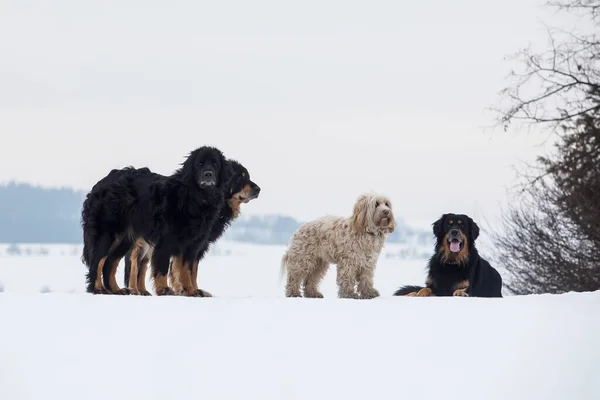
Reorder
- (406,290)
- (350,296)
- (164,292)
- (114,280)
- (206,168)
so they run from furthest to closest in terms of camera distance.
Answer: (406,290) → (350,296) → (114,280) → (206,168) → (164,292)

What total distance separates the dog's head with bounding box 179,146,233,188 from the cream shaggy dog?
1.71 meters

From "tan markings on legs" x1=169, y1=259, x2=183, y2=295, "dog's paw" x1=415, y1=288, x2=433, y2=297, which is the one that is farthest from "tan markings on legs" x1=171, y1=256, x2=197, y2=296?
"dog's paw" x1=415, y1=288, x2=433, y2=297

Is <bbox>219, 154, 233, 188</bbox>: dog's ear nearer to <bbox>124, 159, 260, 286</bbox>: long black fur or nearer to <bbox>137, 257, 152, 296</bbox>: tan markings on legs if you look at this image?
<bbox>124, 159, 260, 286</bbox>: long black fur

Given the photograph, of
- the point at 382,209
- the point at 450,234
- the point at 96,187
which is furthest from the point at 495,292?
the point at 96,187

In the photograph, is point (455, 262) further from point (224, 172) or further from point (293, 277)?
point (224, 172)

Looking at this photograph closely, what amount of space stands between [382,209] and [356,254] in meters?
0.61

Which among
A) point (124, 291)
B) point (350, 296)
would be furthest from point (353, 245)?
point (124, 291)

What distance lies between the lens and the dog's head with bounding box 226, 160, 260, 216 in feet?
33.4

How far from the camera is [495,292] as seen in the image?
11430mm

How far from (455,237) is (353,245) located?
4.12 ft

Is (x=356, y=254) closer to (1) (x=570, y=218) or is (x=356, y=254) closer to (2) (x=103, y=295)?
(2) (x=103, y=295)

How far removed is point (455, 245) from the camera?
10805 mm

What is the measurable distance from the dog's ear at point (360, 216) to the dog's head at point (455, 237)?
1.04 metres

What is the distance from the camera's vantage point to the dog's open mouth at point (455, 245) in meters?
10.8
